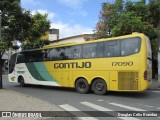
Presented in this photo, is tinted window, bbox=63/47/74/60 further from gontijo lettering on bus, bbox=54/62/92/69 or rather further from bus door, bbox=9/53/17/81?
bus door, bbox=9/53/17/81

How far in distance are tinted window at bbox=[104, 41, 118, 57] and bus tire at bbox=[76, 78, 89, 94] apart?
2.27 metres

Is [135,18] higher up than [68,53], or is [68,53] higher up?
[135,18]

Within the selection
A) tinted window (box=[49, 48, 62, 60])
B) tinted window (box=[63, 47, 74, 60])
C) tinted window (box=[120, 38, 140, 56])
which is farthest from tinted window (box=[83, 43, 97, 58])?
tinted window (box=[49, 48, 62, 60])

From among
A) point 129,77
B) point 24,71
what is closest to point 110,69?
point 129,77

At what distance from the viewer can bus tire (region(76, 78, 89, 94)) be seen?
17.1m

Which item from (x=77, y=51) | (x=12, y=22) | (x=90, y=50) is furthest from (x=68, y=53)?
(x=12, y=22)

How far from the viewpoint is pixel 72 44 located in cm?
1803

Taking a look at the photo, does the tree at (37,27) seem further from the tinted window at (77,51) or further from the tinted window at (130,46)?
the tinted window at (130,46)

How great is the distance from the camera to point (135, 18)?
20.9m

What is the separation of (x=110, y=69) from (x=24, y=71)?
27.2ft

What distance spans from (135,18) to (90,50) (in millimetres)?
5743

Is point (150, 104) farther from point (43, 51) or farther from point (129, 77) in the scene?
point (43, 51)

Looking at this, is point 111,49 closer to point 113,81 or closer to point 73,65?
point 113,81

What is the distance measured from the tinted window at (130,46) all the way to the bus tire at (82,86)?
10.4 ft
